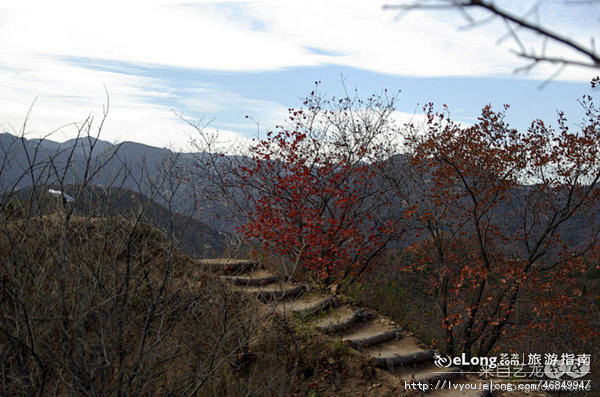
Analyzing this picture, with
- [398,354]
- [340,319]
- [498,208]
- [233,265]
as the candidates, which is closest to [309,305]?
[340,319]

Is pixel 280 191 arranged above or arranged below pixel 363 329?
above

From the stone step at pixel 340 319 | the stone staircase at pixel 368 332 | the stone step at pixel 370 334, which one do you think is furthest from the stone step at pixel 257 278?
the stone step at pixel 370 334

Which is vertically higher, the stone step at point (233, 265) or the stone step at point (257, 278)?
the stone step at point (233, 265)

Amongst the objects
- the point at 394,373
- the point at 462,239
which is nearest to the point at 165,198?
the point at 394,373

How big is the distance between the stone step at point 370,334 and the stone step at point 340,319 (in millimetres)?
119

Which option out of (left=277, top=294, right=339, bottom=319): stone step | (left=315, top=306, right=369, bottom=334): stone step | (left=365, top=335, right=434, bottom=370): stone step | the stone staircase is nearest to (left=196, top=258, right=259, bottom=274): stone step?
the stone staircase

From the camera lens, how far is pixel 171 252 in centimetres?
395

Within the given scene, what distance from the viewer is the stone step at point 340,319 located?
279 inches

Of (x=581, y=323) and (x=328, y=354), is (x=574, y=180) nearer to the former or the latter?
(x=581, y=323)

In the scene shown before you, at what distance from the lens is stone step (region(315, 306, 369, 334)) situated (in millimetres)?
7090

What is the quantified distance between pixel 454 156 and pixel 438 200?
0.88 m

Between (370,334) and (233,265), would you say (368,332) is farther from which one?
(233,265)

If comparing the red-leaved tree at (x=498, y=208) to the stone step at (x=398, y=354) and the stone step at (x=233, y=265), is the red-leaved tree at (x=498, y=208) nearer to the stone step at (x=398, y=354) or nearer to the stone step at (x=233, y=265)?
the stone step at (x=398, y=354)

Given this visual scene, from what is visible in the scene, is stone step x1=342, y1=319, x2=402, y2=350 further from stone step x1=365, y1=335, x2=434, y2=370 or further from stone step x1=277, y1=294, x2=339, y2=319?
stone step x1=277, y1=294, x2=339, y2=319
